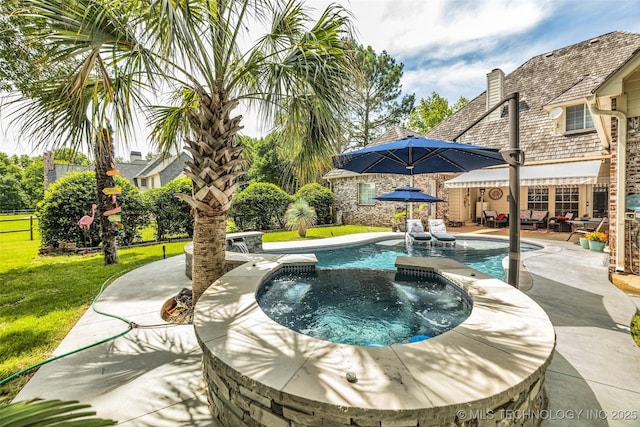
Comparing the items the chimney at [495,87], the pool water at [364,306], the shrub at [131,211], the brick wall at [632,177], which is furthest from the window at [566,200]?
the shrub at [131,211]

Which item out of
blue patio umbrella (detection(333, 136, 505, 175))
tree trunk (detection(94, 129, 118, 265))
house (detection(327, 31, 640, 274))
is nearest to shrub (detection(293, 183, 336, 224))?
house (detection(327, 31, 640, 274))

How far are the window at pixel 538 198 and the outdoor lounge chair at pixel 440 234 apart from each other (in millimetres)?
12165

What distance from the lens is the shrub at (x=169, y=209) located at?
17.5 metres

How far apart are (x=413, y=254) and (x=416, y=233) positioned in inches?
100

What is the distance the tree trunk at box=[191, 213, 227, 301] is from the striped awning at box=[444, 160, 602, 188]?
1690cm

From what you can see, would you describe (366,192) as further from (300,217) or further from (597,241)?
(597,241)

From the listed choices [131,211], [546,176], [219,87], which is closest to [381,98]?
[546,176]

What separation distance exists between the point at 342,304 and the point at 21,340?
6.92m

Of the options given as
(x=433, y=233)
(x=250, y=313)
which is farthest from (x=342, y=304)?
(x=433, y=233)

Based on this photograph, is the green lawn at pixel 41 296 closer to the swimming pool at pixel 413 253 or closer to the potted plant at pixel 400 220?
the swimming pool at pixel 413 253

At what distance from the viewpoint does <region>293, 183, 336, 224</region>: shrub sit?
85.9 feet

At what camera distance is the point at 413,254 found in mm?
14461

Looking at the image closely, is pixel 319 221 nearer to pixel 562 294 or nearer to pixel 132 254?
pixel 132 254

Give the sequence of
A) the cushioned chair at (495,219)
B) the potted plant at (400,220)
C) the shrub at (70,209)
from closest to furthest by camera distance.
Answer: the shrub at (70,209)
the potted plant at (400,220)
the cushioned chair at (495,219)
